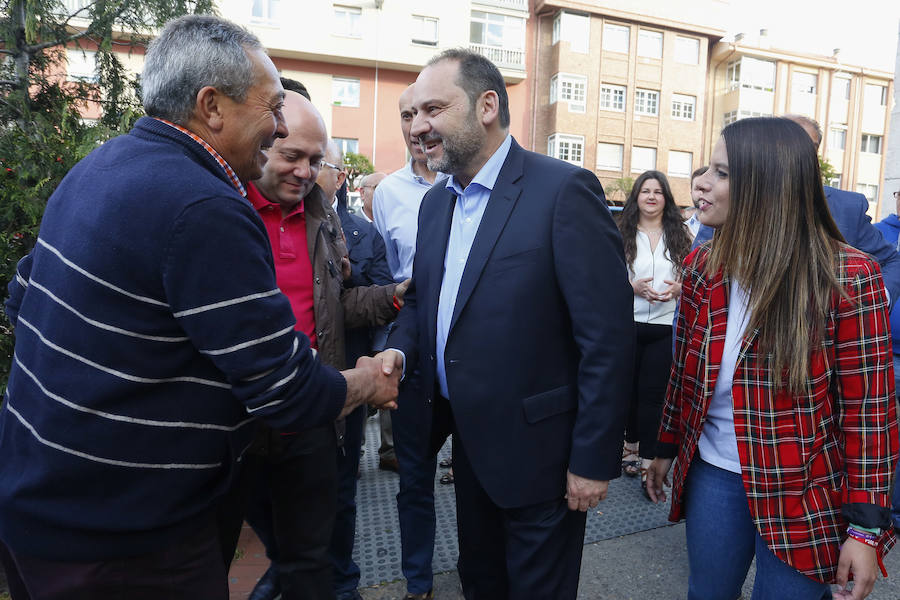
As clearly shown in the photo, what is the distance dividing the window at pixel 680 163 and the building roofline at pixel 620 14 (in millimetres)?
5852

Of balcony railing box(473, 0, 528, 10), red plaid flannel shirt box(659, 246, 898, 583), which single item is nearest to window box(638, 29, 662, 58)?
balcony railing box(473, 0, 528, 10)

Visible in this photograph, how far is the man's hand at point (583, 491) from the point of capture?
1964mm

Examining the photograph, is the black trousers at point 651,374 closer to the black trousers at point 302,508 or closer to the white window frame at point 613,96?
the black trousers at point 302,508

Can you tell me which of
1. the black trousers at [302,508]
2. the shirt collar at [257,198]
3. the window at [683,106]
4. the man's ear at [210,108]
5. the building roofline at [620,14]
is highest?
the building roofline at [620,14]

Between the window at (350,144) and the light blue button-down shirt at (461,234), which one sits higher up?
the window at (350,144)

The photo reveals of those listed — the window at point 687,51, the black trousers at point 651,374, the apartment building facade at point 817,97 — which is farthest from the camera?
the apartment building facade at point 817,97

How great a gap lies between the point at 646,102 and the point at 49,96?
28251 mm

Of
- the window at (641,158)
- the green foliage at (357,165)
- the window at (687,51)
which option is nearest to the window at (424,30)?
the green foliage at (357,165)

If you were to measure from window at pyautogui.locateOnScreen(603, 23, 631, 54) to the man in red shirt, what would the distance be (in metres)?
27.9

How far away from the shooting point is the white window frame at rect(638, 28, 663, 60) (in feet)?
90.8

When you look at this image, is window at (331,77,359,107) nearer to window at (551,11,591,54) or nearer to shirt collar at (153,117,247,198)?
window at (551,11,591,54)

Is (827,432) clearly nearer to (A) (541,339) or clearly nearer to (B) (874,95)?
(A) (541,339)

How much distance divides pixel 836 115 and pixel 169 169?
3866 centimetres

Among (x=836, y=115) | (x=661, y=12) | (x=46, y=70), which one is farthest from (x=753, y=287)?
(x=836, y=115)
